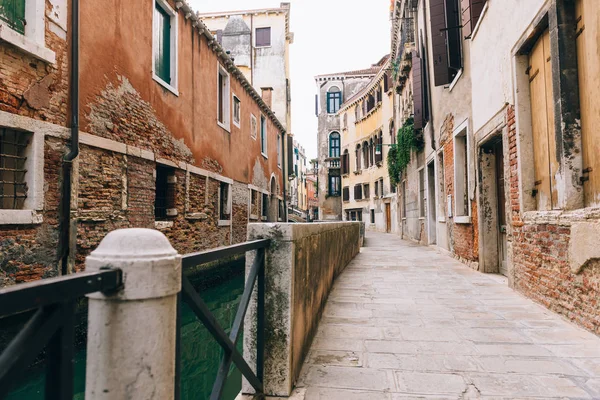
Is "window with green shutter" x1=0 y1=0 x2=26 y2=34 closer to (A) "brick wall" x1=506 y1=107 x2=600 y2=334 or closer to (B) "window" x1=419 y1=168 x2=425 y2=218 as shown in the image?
(A) "brick wall" x1=506 y1=107 x2=600 y2=334

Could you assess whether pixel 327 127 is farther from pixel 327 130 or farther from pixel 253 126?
pixel 253 126

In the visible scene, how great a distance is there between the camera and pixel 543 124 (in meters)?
4.35

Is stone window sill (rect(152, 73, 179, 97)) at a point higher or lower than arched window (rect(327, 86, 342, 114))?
lower

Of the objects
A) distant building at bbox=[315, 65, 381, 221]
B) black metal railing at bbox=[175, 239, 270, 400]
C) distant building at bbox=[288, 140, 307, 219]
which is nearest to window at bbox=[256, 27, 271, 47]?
distant building at bbox=[315, 65, 381, 221]

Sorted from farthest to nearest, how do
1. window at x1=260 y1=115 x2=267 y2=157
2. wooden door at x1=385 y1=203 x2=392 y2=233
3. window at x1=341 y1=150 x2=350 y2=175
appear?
window at x1=341 y1=150 x2=350 y2=175
wooden door at x1=385 y1=203 x2=392 y2=233
window at x1=260 y1=115 x2=267 y2=157

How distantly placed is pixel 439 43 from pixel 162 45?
19.4 ft

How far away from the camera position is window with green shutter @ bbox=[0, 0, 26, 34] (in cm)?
456

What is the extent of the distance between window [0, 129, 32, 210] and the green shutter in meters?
3.76

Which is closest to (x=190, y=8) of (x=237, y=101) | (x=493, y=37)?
(x=237, y=101)

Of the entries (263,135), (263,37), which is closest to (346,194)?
(263,37)

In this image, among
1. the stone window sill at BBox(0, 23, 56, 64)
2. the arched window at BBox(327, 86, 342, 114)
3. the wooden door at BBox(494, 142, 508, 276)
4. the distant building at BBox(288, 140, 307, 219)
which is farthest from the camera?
the distant building at BBox(288, 140, 307, 219)

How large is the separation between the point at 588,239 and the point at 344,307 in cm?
232

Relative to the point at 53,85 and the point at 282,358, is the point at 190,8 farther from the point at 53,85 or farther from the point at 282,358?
the point at 282,358

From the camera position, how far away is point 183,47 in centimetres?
881
